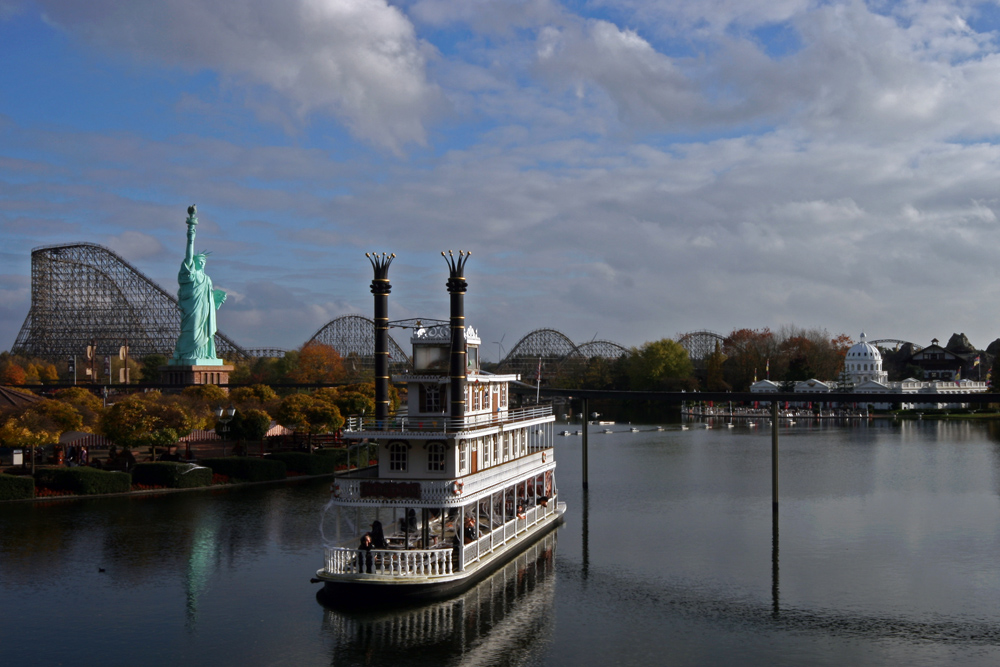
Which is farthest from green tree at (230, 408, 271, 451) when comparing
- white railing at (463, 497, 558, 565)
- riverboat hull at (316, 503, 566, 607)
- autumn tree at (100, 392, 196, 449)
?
riverboat hull at (316, 503, 566, 607)

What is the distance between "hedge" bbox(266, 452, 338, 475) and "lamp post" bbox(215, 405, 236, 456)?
4.79 metres

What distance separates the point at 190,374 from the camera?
10038cm

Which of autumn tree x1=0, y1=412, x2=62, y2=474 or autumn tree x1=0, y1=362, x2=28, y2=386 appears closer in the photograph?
autumn tree x1=0, y1=412, x2=62, y2=474

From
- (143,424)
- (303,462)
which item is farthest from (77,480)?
(303,462)

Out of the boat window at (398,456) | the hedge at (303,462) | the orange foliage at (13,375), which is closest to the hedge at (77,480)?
the hedge at (303,462)

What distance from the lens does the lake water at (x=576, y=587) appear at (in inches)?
1011

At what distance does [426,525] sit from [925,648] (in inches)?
622

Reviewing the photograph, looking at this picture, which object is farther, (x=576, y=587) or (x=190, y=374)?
(x=190, y=374)

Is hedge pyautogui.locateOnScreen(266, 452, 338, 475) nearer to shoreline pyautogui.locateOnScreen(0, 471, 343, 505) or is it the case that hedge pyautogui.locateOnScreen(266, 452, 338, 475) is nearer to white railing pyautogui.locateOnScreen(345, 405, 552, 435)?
shoreline pyautogui.locateOnScreen(0, 471, 343, 505)

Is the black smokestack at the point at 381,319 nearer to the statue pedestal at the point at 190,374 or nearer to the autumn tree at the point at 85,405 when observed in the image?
the autumn tree at the point at 85,405

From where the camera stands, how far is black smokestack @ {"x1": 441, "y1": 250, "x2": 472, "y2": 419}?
32875mm

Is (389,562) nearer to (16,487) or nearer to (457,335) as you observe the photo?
(457,335)

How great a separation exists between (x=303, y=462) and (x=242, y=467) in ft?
18.5

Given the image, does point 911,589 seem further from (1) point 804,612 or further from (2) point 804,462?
(2) point 804,462
